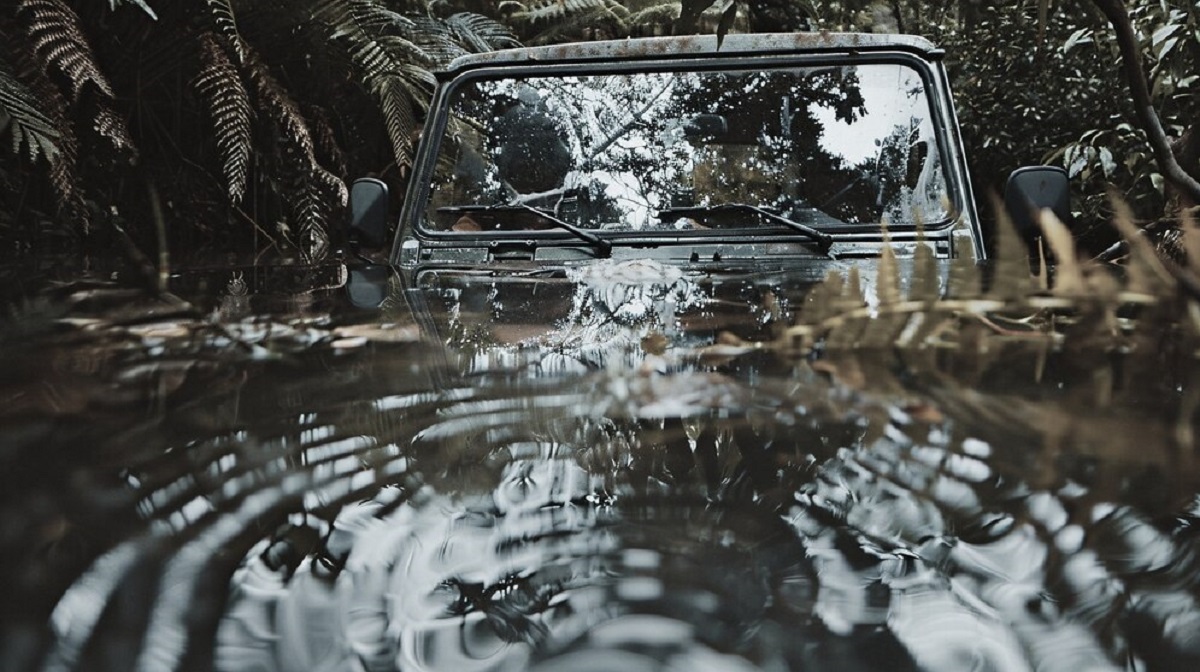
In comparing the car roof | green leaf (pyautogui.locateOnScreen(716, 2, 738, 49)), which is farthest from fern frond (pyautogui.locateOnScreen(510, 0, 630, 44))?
green leaf (pyautogui.locateOnScreen(716, 2, 738, 49))

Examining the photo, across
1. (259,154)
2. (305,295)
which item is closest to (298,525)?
(305,295)

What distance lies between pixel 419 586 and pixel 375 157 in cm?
561

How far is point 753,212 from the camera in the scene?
2.22 m

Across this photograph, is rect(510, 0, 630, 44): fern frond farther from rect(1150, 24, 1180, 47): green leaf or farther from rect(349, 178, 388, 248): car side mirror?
rect(349, 178, 388, 248): car side mirror

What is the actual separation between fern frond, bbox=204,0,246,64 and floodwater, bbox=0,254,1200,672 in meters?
4.03

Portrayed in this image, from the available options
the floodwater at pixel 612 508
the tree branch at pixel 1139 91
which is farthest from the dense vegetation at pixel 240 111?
the floodwater at pixel 612 508

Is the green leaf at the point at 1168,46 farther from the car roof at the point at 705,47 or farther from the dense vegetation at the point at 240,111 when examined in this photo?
the car roof at the point at 705,47

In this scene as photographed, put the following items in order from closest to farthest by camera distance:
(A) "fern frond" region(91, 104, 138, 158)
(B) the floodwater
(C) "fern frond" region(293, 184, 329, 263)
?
(B) the floodwater
(A) "fern frond" region(91, 104, 138, 158)
(C) "fern frond" region(293, 184, 329, 263)

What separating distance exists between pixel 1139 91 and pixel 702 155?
2.88 feet

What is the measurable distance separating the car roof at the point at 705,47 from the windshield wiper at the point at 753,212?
1.27 feet

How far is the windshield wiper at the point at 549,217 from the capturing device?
2162 mm

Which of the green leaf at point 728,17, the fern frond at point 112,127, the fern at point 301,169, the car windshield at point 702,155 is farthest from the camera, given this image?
the fern at point 301,169

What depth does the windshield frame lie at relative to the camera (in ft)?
7.24

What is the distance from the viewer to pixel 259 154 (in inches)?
203
